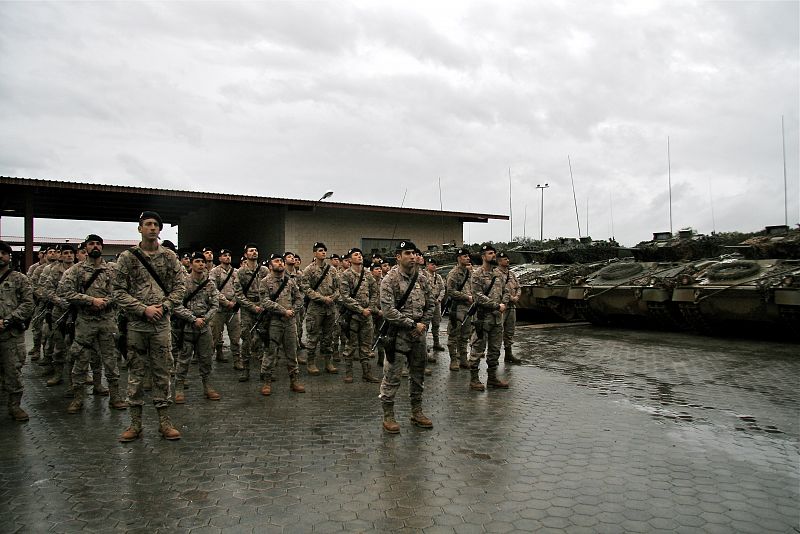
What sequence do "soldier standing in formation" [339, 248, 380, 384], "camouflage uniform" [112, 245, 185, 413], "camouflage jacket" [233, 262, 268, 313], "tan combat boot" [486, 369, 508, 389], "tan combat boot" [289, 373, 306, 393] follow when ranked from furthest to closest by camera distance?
"camouflage jacket" [233, 262, 268, 313] < "soldier standing in formation" [339, 248, 380, 384] < "tan combat boot" [486, 369, 508, 389] < "tan combat boot" [289, 373, 306, 393] < "camouflage uniform" [112, 245, 185, 413]

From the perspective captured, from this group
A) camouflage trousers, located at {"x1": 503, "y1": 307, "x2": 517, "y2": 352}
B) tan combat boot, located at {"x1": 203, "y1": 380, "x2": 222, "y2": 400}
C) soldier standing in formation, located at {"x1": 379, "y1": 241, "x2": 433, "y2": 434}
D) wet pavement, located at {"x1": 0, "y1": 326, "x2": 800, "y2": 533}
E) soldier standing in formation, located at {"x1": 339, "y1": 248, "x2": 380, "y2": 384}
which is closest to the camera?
wet pavement, located at {"x1": 0, "y1": 326, "x2": 800, "y2": 533}

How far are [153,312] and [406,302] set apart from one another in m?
2.64

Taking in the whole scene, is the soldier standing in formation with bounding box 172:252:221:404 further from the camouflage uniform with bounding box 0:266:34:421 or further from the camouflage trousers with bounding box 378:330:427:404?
the camouflage trousers with bounding box 378:330:427:404

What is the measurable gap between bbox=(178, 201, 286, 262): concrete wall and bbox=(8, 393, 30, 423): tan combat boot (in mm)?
18158

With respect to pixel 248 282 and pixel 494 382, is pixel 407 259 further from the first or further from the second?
pixel 248 282

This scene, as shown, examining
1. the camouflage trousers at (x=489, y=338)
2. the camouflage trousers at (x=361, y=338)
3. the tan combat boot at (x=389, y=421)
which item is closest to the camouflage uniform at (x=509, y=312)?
the camouflage trousers at (x=489, y=338)

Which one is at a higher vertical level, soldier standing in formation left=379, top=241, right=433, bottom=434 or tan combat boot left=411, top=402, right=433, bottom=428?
soldier standing in formation left=379, top=241, right=433, bottom=434

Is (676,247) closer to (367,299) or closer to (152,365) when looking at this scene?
(367,299)

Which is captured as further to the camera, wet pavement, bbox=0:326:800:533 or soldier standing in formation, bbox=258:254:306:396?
soldier standing in formation, bbox=258:254:306:396

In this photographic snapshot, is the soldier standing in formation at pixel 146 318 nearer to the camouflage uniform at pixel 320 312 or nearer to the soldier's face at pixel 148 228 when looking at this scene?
the soldier's face at pixel 148 228

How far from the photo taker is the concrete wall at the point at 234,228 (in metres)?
25.3

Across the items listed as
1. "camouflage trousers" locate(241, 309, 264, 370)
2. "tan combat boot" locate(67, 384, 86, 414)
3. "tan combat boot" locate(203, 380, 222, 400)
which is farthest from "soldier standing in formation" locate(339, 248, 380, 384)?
"tan combat boot" locate(67, 384, 86, 414)

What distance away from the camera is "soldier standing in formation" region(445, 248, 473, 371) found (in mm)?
9695

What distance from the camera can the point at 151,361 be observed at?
19.2 ft
